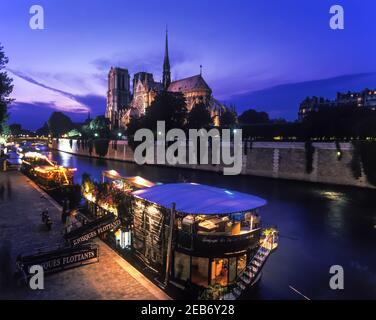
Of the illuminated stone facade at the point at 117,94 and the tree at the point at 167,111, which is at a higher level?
the illuminated stone facade at the point at 117,94

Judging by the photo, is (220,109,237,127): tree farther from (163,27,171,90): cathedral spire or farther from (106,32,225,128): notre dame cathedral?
(163,27,171,90): cathedral spire

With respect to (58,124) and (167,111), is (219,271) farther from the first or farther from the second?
(58,124)

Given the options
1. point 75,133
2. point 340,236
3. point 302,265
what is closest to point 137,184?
point 302,265

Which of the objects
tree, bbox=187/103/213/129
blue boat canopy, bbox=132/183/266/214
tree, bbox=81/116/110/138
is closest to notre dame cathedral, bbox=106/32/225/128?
tree, bbox=81/116/110/138

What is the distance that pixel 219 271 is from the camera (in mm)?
13086

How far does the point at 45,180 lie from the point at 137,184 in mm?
14992

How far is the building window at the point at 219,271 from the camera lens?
1286 cm

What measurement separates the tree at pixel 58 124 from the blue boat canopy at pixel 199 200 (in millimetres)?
172311

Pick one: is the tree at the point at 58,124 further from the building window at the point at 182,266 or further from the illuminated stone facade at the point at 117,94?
the building window at the point at 182,266

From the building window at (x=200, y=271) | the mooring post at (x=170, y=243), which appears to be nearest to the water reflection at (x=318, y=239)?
the building window at (x=200, y=271)

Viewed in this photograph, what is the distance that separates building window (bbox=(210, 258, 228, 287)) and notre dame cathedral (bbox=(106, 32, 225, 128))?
8740 cm

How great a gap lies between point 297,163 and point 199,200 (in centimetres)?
3859

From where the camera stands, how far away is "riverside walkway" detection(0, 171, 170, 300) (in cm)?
1046
